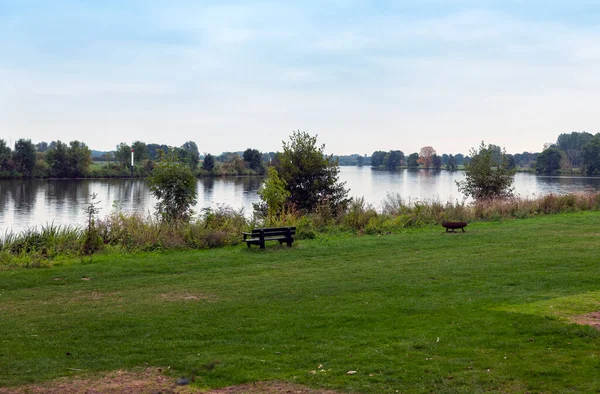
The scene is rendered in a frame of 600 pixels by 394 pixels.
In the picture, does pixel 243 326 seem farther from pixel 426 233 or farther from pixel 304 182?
pixel 304 182

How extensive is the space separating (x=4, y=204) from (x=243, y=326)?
47.4 meters

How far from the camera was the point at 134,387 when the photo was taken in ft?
21.5

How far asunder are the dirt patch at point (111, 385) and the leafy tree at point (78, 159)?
9198cm

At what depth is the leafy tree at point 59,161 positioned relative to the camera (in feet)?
299

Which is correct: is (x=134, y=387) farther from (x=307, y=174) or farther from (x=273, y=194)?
(x=307, y=174)

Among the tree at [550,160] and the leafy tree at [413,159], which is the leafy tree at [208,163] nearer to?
the tree at [550,160]

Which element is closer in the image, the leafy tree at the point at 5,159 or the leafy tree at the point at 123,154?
the leafy tree at the point at 5,159

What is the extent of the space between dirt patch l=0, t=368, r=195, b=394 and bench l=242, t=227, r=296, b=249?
10.9 meters

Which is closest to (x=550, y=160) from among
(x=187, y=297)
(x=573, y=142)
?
(x=573, y=142)

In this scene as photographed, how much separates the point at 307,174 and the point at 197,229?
11.6 m

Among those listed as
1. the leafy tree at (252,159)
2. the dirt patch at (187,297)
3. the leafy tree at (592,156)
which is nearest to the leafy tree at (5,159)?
the leafy tree at (252,159)

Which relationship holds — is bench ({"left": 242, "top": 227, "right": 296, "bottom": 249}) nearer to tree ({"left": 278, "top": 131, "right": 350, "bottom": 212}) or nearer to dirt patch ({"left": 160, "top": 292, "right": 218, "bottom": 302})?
dirt patch ({"left": 160, "top": 292, "right": 218, "bottom": 302})

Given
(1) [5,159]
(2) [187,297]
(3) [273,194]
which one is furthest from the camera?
(1) [5,159]

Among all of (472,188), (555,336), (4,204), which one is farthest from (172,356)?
(4,204)
